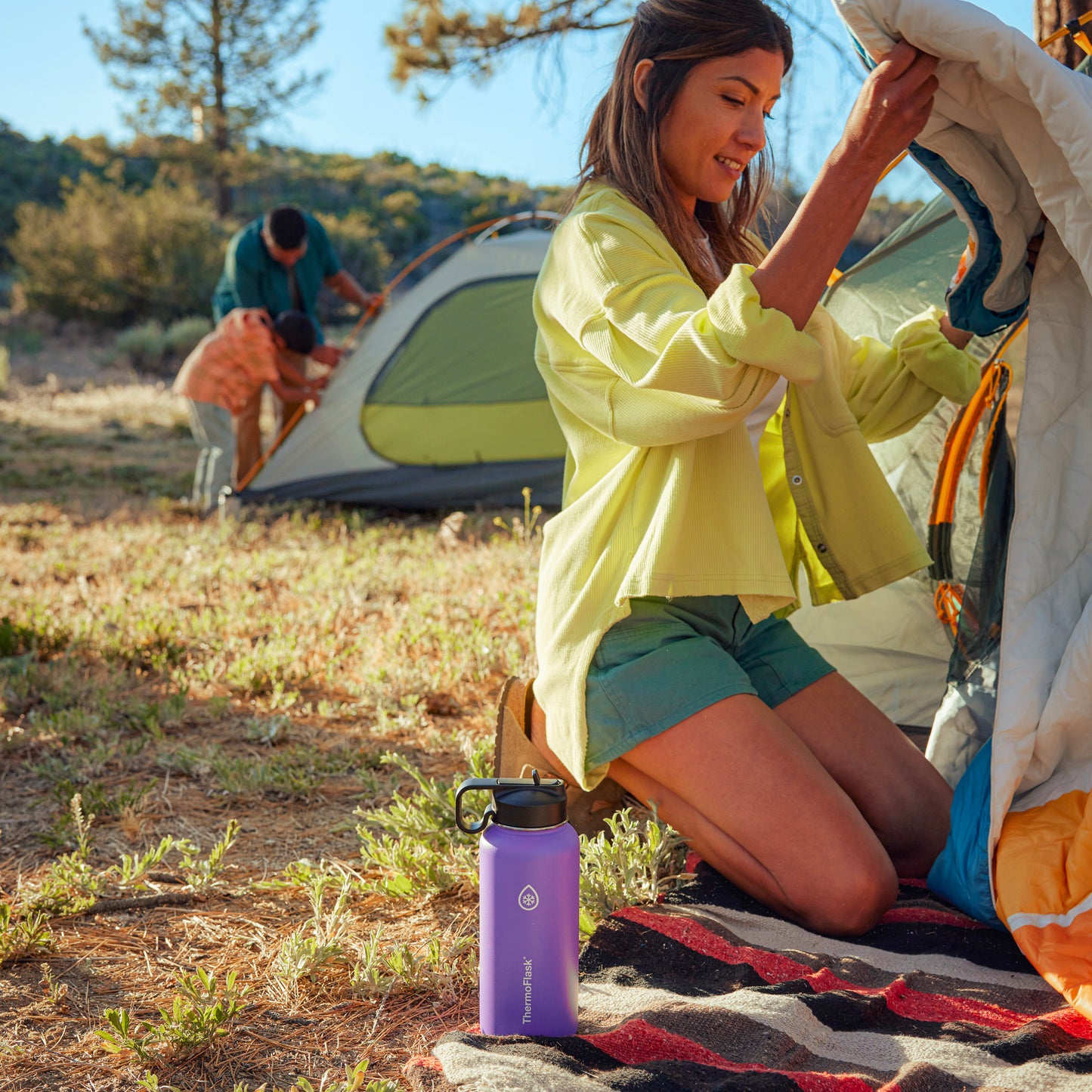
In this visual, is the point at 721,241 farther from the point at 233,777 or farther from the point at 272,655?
the point at 272,655

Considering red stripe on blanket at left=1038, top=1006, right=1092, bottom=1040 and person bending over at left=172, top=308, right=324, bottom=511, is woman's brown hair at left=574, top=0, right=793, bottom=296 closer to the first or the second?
red stripe on blanket at left=1038, top=1006, right=1092, bottom=1040

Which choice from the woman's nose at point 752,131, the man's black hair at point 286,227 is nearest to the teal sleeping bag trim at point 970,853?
the woman's nose at point 752,131

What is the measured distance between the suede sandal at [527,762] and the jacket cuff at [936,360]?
1.11 meters

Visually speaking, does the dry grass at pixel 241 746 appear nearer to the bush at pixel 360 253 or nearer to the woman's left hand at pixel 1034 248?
the woman's left hand at pixel 1034 248

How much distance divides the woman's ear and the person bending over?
13.8 feet

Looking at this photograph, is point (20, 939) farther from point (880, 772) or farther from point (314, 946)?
point (880, 772)

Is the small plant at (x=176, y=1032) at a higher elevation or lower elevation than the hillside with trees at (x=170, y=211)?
lower

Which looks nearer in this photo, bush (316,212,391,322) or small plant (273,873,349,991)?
small plant (273,873,349,991)

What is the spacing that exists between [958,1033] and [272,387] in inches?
211

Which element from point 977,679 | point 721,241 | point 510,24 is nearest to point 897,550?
point 977,679

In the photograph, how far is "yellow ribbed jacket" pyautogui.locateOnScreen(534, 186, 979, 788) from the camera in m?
1.78

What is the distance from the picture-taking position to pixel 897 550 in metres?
2.31

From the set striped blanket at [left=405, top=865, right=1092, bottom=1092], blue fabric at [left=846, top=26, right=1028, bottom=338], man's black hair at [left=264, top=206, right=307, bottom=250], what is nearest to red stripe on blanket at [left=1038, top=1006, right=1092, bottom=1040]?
striped blanket at [left=405, top=865, right=1092, bottom=1092]

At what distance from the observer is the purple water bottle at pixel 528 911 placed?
1.52 m
